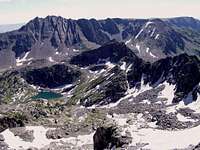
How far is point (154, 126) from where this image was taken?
16988 centimetres

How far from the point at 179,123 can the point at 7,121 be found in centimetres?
6843

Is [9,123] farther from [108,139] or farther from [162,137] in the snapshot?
[162,137]

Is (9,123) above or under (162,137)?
under

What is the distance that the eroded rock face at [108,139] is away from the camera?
13866 centimetres

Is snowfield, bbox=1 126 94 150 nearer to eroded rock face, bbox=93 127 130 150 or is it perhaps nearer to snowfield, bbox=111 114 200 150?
eroded rock face, bbox=93 127 130 150

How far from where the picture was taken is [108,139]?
144 metres

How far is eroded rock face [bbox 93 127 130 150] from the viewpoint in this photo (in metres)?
139

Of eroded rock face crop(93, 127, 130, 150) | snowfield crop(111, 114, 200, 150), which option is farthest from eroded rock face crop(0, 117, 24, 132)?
snowfield crop(111, 114, 200, 150)

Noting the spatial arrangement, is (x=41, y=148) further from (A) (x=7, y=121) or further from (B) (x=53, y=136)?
(A) (x=7, y=121)

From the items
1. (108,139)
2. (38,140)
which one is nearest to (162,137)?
(108,139)

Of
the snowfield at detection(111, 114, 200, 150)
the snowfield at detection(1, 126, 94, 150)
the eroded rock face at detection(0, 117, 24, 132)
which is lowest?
the snowfield at detection(1, 126, 94, 150)

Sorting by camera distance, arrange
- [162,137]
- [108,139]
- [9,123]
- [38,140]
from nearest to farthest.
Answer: [108,139], [162,137], [38,140], [9,123]

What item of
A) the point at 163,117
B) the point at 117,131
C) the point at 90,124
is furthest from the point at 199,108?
the point at 117,131

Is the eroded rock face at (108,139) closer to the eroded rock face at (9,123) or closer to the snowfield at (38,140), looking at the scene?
the snowfield at (38,140)
